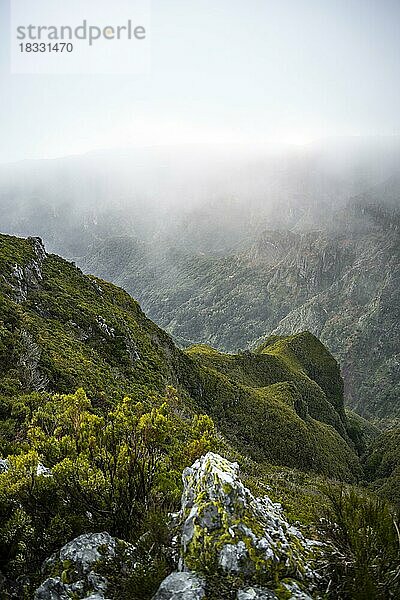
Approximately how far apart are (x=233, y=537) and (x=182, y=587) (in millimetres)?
1075

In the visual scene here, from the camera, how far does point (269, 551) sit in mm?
6938

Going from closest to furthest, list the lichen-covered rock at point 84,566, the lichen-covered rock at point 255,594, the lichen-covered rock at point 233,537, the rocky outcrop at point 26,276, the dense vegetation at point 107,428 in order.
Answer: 1. the lichen-covered rock at point 255,594
2. the lichen-covered rock at point 233,537
3. the lichen-covered rock at point 84,566
4. the dense vegetation at point 107,428
5. the rocky outcrop at point 26,276

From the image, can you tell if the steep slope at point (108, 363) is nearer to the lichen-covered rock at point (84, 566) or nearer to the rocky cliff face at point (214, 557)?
the lichen-covered rock at point (84, 566)

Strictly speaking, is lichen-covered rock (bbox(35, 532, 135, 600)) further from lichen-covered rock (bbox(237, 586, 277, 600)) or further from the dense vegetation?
lichen-covered rock (bbox(237, 586, 277, 600))

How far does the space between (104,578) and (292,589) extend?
3052 mm

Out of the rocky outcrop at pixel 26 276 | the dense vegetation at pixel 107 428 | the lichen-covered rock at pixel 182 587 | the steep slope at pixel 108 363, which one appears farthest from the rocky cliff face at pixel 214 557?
the rocky outcrop at pixel 26 276

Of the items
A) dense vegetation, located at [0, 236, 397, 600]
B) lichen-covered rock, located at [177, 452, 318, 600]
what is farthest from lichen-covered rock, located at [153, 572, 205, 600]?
dense vegetation, located at [0, 236, 397, 600]

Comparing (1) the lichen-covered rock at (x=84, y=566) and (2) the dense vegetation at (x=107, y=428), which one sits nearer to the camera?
(1) the lichen-covered rock at (x=84, y=566)

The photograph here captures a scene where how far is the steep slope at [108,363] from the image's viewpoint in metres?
22.5

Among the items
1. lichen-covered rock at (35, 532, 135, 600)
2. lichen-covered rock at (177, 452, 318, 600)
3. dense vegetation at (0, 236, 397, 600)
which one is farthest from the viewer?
dense vegetation at (0, 236, 397, 600)

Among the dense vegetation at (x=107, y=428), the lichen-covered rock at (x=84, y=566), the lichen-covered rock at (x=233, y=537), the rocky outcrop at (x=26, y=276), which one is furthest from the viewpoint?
the rocky outcrop at (x=26, y=276)

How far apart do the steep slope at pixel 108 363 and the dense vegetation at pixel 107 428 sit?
137 millimetres

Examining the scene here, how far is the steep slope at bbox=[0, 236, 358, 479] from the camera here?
2252cm

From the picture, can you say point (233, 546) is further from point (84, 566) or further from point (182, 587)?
point (84, 566)
